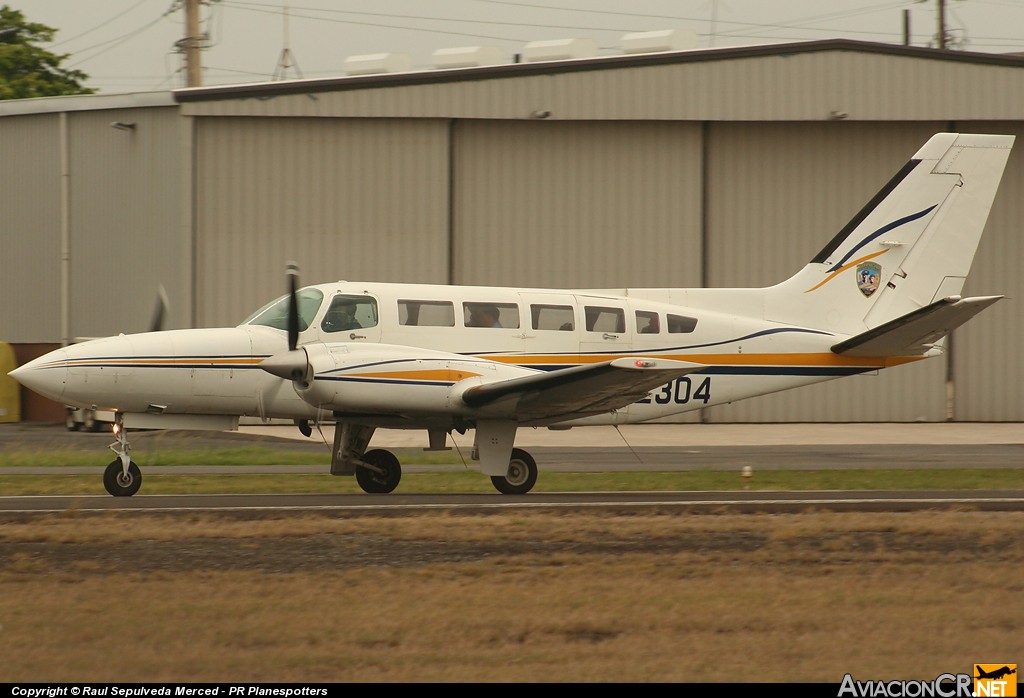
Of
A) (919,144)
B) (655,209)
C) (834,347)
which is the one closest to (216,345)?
(834,347)

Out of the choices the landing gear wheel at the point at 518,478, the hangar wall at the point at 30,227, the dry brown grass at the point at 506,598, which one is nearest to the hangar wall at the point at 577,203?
the hangar wall at the point at 30,227

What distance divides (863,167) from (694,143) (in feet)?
14.2

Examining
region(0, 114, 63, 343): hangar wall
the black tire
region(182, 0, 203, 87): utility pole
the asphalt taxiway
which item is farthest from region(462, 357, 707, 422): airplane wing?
region(182, 0, 203, 87): utility pole

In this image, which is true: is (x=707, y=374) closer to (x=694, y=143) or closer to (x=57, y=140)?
(x=694, y=143)

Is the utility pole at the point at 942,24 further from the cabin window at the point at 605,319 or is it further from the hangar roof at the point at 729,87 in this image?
the cabin window at the point at 605,319

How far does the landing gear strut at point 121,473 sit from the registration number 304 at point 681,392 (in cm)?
669

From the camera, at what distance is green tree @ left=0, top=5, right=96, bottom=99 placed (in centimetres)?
4322

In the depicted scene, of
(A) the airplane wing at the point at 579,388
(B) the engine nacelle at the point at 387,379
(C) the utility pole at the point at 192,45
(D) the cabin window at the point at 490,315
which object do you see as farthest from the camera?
(C) the utility pole at the point at 192,45

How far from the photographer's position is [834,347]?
16.2m

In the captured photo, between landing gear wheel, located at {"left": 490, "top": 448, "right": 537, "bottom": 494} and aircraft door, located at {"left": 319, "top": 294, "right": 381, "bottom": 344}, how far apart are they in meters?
2.37

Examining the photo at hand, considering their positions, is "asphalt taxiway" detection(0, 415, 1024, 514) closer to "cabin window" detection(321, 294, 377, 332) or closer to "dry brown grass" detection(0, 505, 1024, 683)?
"dry brown grass" detection(0, 505, 1024, 683)

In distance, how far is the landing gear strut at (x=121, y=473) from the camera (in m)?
13.6

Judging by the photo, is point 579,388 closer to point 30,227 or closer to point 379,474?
point 379,474

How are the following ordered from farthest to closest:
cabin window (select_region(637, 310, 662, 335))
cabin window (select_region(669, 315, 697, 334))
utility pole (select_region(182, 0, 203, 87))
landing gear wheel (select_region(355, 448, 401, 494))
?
utility pole (select_region(182, 0, 203, 87))
cabin window (select_region(669, 315, 697, 334))
cabin window (select_region(637, 310, 662, 335))
landing gear wheel (select_region(355, 448, 401, 494))
